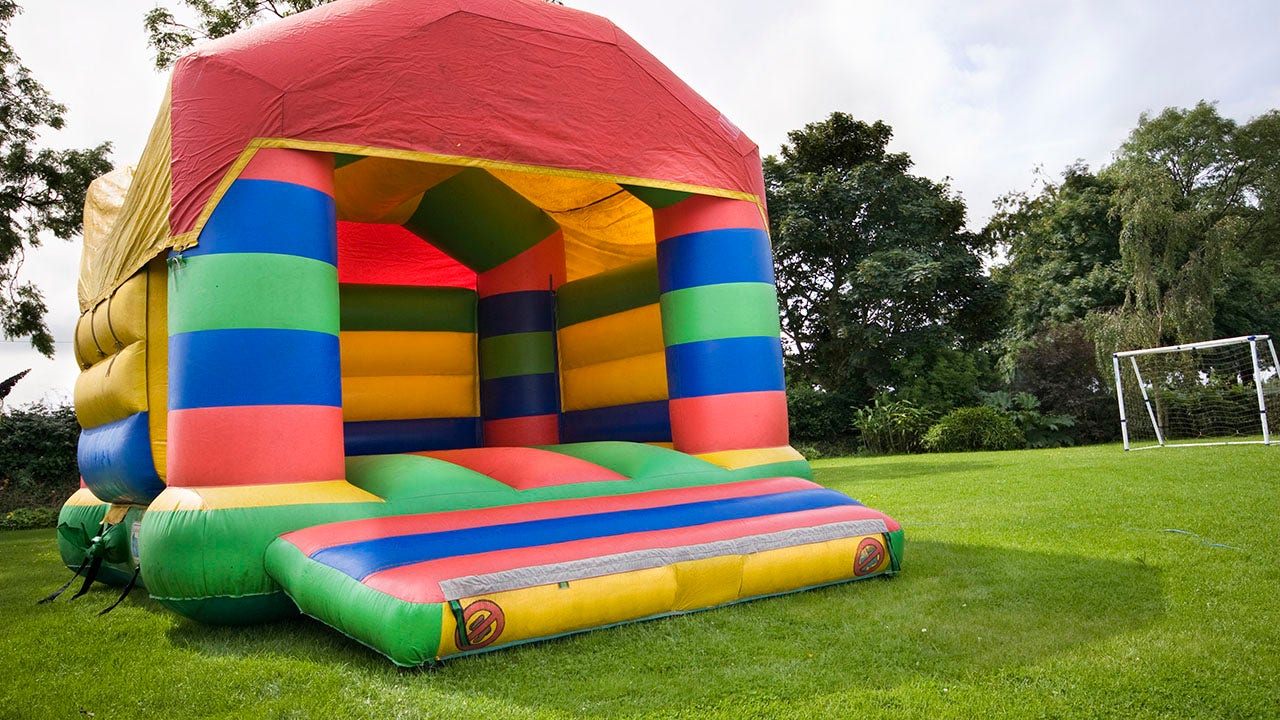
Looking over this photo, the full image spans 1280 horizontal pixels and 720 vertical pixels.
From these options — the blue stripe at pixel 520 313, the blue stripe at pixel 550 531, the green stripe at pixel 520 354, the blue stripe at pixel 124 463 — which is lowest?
the blue stripe at pixel 550 531

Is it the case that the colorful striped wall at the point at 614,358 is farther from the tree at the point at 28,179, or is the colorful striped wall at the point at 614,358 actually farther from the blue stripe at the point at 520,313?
the tree at the point at 28,179

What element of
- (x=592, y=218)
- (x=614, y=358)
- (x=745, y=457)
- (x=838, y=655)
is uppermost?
(x=592, y=218)

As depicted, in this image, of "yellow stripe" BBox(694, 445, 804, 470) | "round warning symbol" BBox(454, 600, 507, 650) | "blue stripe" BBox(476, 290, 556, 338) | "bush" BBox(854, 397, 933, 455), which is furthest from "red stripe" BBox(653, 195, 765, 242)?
"bush" BBox(854, 397, 933, 455)

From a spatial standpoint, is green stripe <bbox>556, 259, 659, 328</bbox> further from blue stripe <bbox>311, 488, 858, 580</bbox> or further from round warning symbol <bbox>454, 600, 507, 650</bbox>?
round warning symbol <bbox>454, 600, 507, 650</bbox>

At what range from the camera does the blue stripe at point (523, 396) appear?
213 inches

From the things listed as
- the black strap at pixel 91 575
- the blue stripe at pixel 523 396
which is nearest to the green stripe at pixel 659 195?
the blue stripe at pixel 523 396

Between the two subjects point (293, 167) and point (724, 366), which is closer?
point (293, 167)

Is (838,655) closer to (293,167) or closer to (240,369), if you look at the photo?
(240,369)

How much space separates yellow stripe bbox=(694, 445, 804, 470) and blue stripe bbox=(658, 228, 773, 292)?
0.83 m

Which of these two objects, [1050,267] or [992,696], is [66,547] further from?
[1050,267]

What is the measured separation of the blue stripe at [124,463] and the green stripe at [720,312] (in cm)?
239

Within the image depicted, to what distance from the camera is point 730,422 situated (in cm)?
406

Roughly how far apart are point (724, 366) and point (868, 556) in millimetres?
1173

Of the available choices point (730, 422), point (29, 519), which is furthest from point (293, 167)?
point (29, 519)
